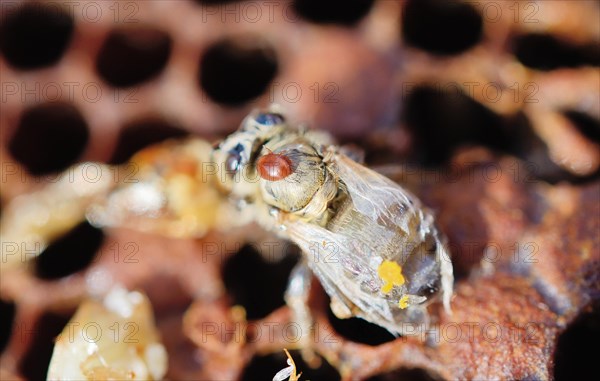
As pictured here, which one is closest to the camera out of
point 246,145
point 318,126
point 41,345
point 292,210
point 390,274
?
point 390,274

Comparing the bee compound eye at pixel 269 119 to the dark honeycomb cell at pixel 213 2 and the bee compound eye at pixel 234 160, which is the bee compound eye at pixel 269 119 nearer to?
the bee compound eye at pixel 234 160

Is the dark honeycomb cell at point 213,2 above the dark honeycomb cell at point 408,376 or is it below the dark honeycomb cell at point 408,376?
above

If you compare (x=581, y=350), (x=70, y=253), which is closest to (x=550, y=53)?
(x=581, y=350)

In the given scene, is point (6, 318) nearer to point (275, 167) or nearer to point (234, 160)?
point (234, 160)

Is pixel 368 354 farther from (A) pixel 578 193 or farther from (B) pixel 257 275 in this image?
(A) pixel 578 193

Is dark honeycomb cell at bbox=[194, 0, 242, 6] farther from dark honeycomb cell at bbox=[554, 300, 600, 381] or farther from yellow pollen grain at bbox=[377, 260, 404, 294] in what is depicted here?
dark honeycomb cell at bbox=[554, 300, 600, 381]

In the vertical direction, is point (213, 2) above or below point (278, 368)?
above

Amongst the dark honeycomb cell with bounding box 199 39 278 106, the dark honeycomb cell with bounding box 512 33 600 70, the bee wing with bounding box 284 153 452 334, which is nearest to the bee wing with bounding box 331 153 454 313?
the bee wing with bounding box 284 153 452 334

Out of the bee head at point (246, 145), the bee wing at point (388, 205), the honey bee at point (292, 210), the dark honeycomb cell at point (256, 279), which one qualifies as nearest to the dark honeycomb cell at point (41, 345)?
the honey bee at point (292, 210)
